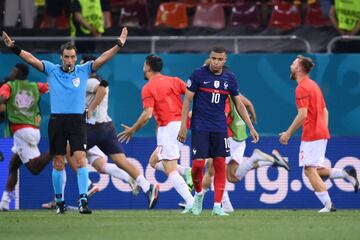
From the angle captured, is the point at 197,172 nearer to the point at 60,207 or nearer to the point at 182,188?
the point at 182,188

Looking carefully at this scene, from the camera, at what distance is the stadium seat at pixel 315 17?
79.6 feet

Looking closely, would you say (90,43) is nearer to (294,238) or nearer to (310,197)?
(310,197)

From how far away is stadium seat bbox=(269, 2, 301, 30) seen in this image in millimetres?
24114

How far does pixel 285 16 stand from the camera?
24.3 m

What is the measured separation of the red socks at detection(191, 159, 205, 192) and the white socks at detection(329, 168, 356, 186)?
324 cm

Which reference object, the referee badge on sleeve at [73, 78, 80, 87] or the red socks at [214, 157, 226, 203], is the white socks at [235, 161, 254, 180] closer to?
the red socks at [214, 157, 226, 203]

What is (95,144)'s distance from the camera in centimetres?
1895

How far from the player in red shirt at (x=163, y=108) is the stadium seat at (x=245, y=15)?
624 cm

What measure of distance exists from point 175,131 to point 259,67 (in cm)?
463

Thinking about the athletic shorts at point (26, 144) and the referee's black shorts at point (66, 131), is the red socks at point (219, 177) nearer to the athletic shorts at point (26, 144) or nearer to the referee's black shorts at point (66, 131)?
the referee's black shorts at point (66, 131)

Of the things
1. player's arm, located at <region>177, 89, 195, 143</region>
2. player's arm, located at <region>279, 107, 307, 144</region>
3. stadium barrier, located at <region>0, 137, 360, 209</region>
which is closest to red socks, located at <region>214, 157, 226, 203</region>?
player's arm, located at <region>177, 89, 195, 143</region>

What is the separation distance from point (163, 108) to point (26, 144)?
104 inches

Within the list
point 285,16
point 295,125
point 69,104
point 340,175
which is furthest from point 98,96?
point 285,16

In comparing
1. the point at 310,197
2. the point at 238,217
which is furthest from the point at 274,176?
the point at 238,217
